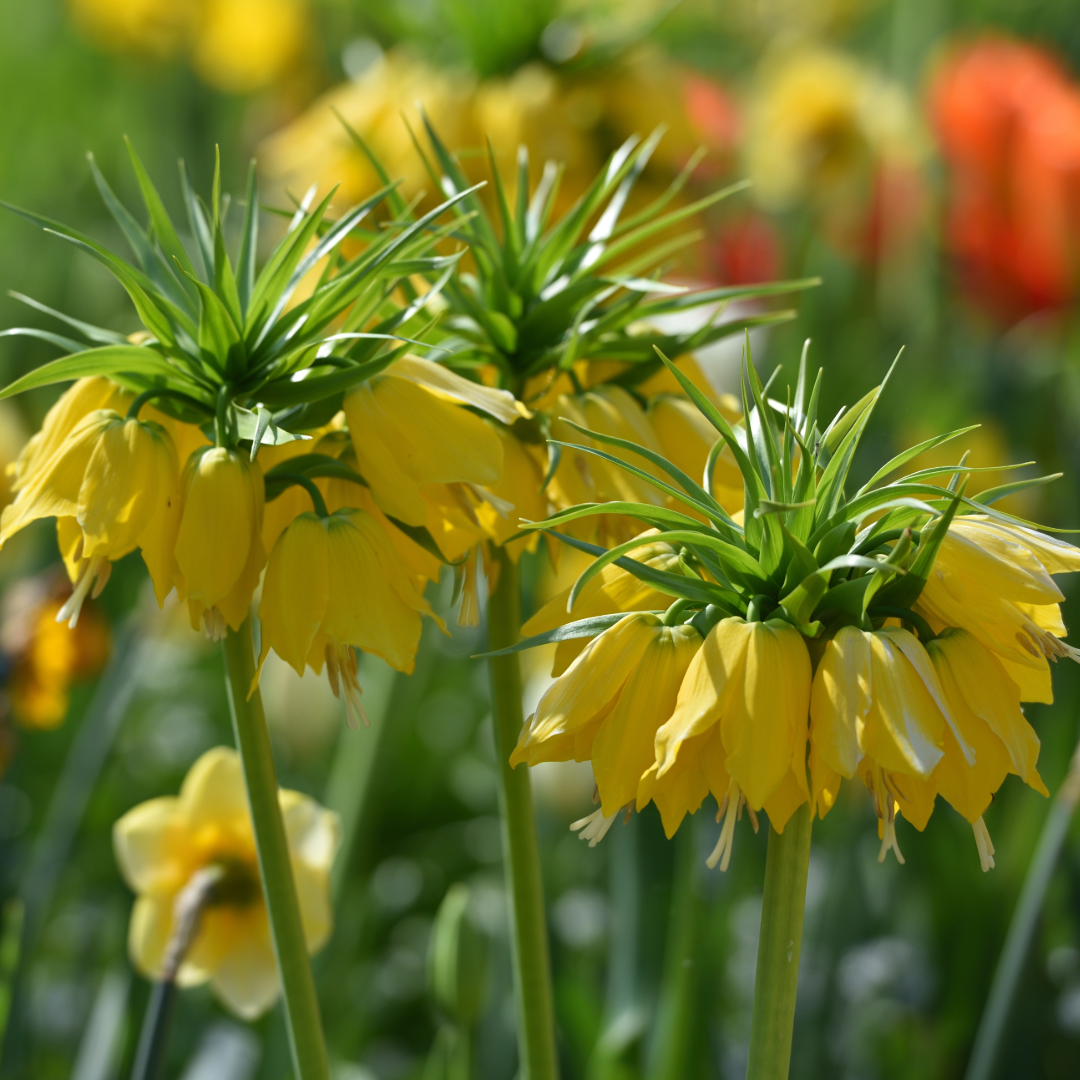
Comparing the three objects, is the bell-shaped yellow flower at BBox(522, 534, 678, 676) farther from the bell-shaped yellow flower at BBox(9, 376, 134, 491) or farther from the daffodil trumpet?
the bell-shaped yellow flower at BBox(9, 376, 134, 491)

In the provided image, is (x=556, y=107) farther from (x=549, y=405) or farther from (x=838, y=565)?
(x=838, y=565)

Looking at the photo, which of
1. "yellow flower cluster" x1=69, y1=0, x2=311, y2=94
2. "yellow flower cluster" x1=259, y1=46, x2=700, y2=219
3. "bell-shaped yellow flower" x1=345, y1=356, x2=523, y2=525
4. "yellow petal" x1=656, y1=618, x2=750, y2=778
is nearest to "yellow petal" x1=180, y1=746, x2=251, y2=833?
"bell-shaped yellow flower" x1=345, y1=356, x2=523, y2=525

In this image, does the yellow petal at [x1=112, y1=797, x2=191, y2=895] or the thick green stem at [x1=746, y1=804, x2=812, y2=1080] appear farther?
the yellow petal at [x1=112, y1=797, x2=191, y2=895]

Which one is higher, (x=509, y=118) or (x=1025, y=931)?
(x=509, y=118)

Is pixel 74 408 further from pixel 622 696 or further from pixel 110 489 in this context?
pixel 622 696

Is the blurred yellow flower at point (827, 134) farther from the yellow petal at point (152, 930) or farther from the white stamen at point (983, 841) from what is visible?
the white stamen at point (983, 841)

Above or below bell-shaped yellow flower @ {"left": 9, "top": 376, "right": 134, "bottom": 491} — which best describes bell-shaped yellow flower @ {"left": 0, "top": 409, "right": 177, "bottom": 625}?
below

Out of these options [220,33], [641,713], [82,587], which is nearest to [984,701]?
[641,713]
